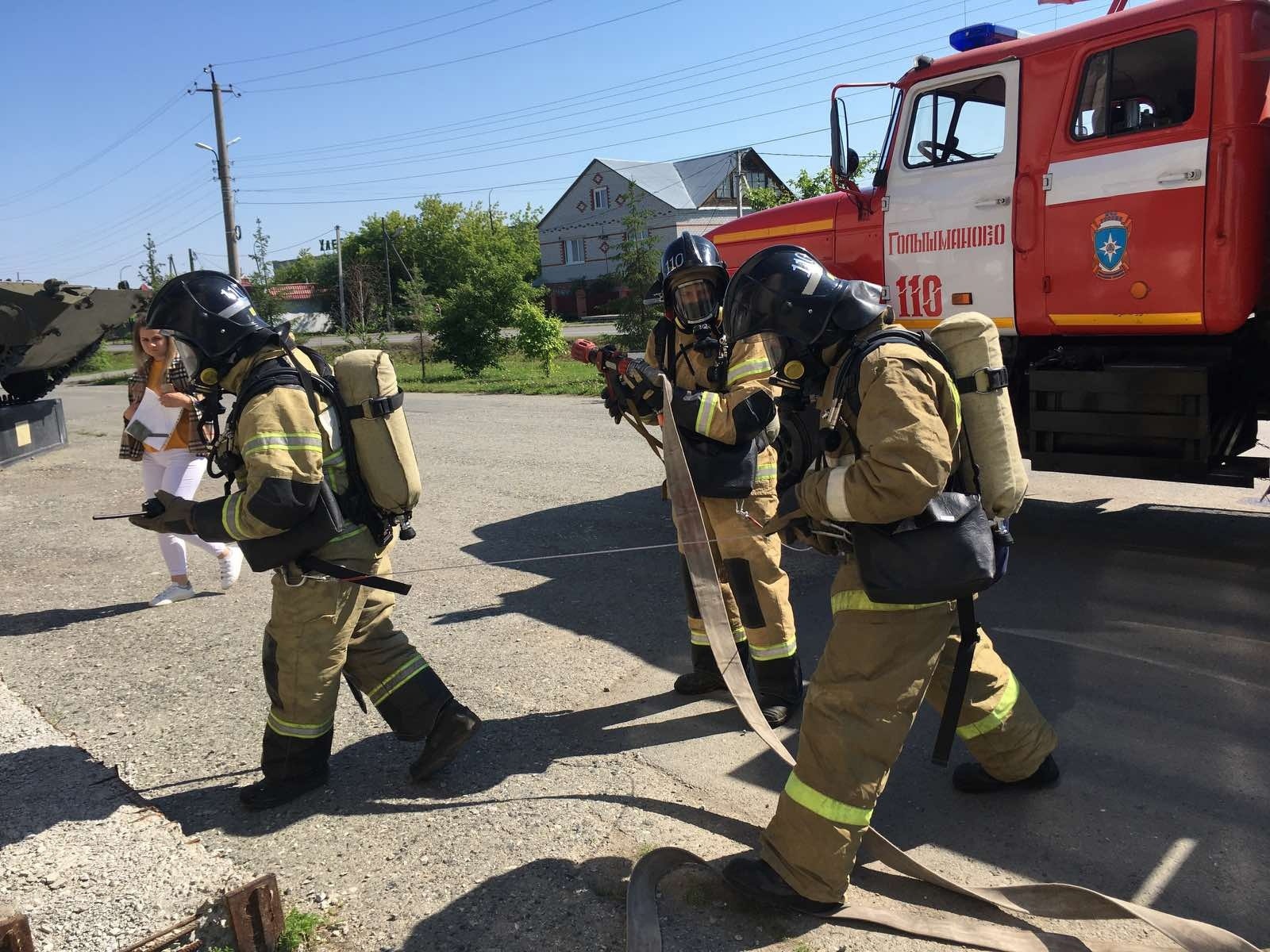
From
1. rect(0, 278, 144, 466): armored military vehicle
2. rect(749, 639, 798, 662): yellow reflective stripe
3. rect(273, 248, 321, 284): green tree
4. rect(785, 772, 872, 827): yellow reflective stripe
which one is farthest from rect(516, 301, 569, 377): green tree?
rect(273, 248, 321, 284): green tree

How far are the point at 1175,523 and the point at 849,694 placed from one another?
16.1 ft

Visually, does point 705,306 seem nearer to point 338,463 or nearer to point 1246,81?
point 338,463

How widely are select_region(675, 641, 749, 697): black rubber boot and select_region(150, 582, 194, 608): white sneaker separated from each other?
350 cm

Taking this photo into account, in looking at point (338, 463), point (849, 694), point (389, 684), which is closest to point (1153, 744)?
point (849, 694)

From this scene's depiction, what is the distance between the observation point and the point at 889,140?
643 cm

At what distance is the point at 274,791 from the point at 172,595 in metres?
3.03

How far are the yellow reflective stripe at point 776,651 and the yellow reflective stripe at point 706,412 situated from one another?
964mm

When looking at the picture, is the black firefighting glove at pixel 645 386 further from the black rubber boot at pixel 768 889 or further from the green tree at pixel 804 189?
the green tree at pixel 804 189

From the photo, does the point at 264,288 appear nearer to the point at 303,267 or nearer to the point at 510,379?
the point at 510,379

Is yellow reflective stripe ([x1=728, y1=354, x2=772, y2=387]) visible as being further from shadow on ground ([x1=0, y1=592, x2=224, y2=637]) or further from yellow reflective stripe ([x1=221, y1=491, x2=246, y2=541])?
shadow on ground ([x1=0, y1=592, x2=224, y2=637])

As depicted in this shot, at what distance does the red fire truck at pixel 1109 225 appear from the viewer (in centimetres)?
504

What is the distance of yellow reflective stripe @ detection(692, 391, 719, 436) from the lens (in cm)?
366

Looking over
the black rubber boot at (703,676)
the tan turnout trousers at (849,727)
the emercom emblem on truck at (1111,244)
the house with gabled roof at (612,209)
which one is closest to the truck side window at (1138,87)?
the emercom emblem on truck at (1111,244)

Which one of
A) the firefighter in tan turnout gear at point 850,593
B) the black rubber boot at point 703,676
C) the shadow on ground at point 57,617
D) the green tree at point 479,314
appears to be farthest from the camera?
the green tree at point 479,314
